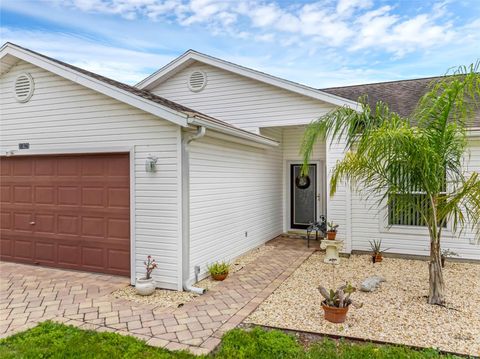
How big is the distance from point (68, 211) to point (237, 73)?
5.94m

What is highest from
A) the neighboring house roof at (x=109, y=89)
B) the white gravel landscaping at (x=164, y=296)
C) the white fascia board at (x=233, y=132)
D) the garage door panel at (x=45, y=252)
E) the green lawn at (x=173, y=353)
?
the neighboring house roof at (x=109, y=89)

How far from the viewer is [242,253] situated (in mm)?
8312

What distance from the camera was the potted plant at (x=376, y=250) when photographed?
25.5 ft

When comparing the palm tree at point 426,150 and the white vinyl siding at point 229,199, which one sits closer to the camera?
the palm tree at point 426,150

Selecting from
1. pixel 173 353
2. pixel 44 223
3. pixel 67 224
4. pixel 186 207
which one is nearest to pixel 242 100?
pixel 186 207

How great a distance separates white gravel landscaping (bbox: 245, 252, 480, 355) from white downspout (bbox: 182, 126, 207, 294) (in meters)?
1.52

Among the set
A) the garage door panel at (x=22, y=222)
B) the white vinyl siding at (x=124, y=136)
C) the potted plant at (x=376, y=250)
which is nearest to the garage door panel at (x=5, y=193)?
the garage door panel at (x=22, y=222)

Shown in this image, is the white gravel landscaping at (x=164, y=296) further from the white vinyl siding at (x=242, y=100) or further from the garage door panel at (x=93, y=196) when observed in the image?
the white vinyl siding at (x=242, y=100)

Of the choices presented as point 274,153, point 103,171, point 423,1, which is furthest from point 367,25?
point 103,171

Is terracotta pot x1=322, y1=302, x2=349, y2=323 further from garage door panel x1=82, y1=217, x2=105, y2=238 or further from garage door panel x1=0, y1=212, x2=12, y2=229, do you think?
garage door panel x1=0, y1=212, x2=12, y2=229

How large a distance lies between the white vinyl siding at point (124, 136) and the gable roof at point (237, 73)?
165 inches

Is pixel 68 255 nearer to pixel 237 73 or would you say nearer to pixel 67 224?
pixel 67 224

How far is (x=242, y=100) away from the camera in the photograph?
9.84 meters

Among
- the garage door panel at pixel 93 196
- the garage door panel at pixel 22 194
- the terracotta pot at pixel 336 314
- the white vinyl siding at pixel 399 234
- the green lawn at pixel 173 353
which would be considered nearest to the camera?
the green lawn at pixel 173 353
